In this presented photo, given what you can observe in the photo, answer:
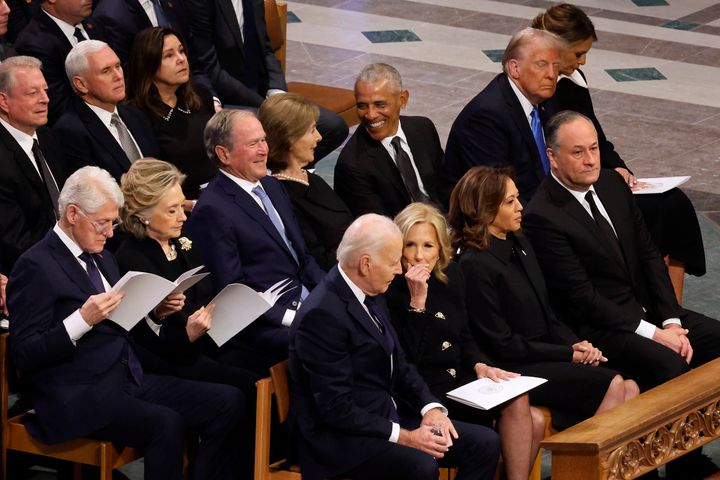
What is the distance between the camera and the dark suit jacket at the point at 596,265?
17.6 ft

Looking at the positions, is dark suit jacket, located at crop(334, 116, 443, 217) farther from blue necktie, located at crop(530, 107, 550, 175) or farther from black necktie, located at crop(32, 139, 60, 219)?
black necktie, located at crop(32, 139, 60, 219)

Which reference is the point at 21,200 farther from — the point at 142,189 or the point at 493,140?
the point at 493,140

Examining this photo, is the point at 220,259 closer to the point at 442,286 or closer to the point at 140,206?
the point at 140,206

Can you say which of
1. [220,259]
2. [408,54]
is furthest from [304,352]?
[408,54]

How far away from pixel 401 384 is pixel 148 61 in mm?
2068

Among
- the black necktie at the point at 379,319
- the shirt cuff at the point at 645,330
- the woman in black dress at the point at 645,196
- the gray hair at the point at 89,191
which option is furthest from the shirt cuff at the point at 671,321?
the gray hair at the point at 89,191

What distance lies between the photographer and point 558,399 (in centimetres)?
498

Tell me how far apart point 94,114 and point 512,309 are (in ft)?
6.22

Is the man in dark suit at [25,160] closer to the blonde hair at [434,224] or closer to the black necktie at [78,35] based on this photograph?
the black necktie at [78,35]

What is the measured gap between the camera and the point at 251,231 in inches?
201

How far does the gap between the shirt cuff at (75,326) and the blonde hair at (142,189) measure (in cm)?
55

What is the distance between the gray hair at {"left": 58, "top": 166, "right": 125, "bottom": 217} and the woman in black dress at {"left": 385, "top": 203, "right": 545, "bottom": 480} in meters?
1.04

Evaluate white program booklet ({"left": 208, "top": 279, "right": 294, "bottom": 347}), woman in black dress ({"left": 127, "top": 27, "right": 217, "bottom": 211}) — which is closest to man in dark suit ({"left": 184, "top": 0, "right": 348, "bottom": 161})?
woman in black dress ({"left": 127, "top": 27, "right": 217, "bottom": 211})

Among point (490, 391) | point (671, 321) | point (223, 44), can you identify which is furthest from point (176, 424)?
point (223, 44)
